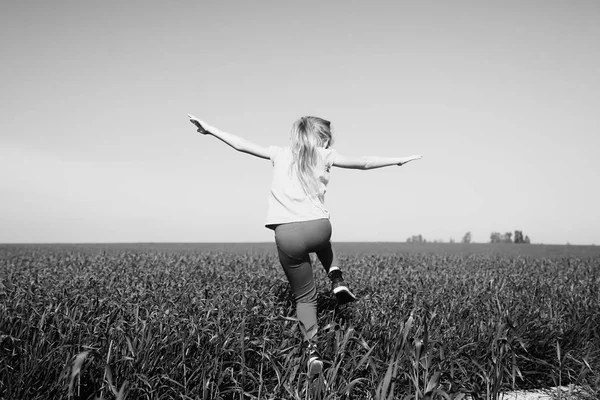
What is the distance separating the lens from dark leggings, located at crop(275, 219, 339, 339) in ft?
12.7

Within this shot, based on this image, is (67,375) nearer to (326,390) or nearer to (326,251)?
(326,390)

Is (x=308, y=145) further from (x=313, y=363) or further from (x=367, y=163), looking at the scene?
(x=313, y=363)

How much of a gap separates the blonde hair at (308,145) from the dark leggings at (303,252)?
0.36 m

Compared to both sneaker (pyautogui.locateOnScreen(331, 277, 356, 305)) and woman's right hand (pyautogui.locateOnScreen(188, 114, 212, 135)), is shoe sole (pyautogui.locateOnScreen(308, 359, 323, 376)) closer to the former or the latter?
sneaker (pyautogui.locateOnScreen(331, 277, 356, 305))

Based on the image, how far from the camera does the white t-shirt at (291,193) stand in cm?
392

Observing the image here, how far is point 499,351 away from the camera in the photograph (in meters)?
4.29

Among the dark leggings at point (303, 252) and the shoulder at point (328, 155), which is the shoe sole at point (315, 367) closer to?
the dark leggings at point (303, 252)

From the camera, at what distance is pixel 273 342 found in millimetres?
4320

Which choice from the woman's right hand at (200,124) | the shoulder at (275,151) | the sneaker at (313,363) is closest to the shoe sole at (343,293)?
the sneaker at (313,363)

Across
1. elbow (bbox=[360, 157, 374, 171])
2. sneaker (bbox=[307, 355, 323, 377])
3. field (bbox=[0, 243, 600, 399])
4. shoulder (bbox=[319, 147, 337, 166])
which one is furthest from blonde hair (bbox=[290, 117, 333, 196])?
sneaker (bbox=[307, 355, 323, 377])

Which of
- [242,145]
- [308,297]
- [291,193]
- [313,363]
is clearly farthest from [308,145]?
[313,363]

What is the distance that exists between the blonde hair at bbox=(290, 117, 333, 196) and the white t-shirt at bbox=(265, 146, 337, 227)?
52 millimetres

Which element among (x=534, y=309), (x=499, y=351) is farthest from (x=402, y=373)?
(x=534, y=309)

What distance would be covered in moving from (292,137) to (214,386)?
2.43 metres
